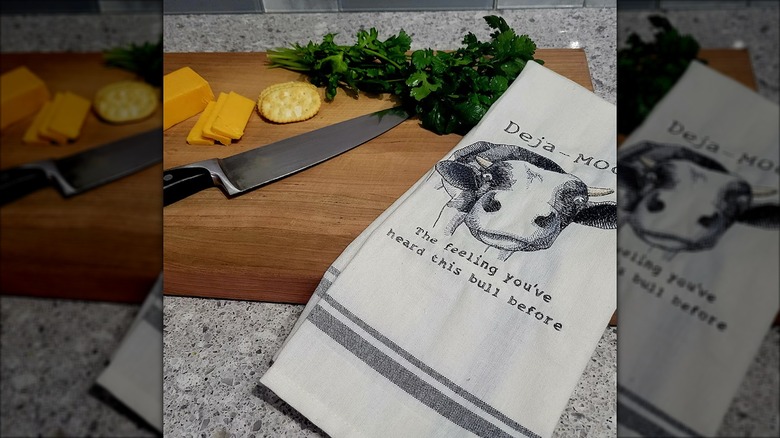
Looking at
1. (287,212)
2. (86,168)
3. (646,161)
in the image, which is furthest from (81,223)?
(287,212)

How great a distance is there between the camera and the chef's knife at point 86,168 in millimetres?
117

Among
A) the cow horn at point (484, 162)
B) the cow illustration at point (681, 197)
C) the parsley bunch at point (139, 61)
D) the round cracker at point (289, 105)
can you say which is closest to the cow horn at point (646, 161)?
the cow illustration at point (681, 197)

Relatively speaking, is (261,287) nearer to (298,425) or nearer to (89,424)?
(298,425)

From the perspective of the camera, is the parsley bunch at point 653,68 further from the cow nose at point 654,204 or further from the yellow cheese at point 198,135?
the yellow cheese at point 198,135

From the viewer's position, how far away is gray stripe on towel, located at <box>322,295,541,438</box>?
33 cm

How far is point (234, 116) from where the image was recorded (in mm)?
499

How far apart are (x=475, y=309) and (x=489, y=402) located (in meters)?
0.06

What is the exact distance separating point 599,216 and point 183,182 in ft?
1.06

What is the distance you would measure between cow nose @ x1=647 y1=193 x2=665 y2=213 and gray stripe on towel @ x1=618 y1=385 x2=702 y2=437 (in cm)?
8

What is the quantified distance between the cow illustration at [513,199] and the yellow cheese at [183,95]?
233 millimetres

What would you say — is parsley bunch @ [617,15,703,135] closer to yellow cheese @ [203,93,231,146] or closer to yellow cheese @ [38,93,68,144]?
yellow cheese @ [38,93,68,144]

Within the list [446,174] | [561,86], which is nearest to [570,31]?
[561,86]

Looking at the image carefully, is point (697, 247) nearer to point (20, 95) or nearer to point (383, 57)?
point (20, 95)

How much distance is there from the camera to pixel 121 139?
0.49ft
